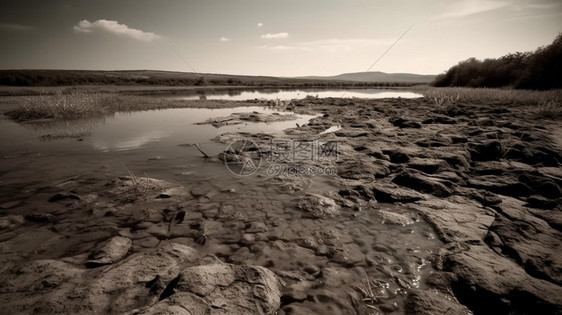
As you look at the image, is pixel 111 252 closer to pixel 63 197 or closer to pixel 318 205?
pixel 63 197

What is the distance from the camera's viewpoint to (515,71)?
27250 mm

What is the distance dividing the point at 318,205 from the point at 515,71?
117 feet

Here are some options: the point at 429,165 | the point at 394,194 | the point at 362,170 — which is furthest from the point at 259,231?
the point at 429,165

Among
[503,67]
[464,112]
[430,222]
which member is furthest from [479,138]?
[503,67]

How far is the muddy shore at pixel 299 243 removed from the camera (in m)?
2.13

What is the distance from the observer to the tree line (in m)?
21.2

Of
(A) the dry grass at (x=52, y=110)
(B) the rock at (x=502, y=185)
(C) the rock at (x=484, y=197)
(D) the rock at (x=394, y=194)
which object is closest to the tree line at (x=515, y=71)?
(B) the rock at (x=502, y=185)

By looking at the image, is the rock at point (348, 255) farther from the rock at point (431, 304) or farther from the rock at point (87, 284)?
the rock at point (87, 284)

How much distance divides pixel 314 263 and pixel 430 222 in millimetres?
1891

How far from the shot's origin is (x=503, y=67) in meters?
30.1

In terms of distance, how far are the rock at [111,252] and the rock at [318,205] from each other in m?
2.38

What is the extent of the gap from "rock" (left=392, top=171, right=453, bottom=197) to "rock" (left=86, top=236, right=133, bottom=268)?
14.6ft

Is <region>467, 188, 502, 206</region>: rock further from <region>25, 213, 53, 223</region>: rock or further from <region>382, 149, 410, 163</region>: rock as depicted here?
<region>25, 213, 53, 223</region>: rock

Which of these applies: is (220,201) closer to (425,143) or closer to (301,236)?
(301,236)
